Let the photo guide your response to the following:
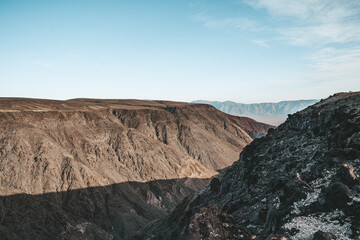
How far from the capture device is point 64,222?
2378 inches

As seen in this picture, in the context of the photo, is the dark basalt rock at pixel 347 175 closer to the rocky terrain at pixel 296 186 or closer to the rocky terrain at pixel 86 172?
the rocky terrain at pixel 296 186

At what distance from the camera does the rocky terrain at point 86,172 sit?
2376 inches

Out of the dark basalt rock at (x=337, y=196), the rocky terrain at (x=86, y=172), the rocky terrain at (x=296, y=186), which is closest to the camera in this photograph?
the rocky terrain at (x=296, y=186)

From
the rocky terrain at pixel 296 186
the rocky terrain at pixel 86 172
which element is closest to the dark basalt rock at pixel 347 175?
the rocky terrain at pixel 296 186

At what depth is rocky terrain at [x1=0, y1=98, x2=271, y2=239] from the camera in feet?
198

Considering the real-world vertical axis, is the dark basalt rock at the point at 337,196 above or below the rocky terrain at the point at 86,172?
above

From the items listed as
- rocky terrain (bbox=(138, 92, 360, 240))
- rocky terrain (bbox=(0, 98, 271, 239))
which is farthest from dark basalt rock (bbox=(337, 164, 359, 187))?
rocky terrain (bbox=(0, 98, 271, 239))

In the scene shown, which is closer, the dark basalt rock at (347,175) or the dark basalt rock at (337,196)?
the dark basalt rock at (337,196)

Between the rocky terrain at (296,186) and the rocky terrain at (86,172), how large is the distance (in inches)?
1402

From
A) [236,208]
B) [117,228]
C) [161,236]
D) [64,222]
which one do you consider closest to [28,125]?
[64,222]

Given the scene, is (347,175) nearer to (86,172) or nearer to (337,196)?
(337,196)

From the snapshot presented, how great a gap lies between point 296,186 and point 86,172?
6241 cm

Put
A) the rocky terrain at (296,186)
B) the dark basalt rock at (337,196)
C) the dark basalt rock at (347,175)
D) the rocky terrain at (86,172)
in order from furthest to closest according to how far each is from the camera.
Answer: the rocky terrain at (86,172) → the dark basalt rock at (347,175) → the dark basalt rock at (337,196) → the rocky terrain at (296,186)

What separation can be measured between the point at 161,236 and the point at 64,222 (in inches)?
1096
